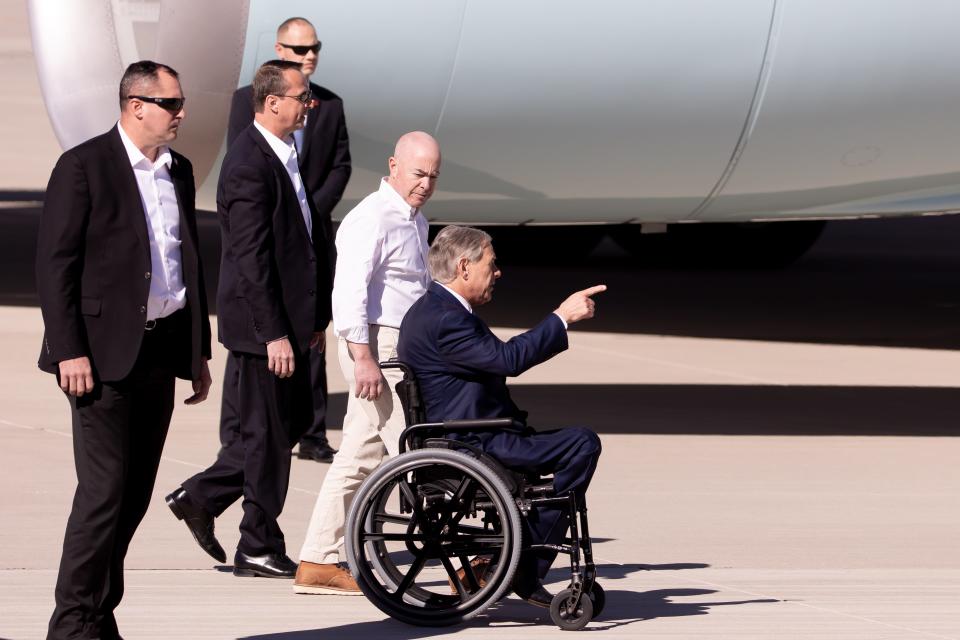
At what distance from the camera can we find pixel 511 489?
5250 mm

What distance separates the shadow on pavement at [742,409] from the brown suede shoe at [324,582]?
3.41m

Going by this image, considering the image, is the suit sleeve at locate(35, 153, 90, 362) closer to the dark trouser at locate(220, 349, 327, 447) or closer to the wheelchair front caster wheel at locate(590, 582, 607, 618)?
the wheelchair front caster wheel at locate(590, 582, 607, 618)

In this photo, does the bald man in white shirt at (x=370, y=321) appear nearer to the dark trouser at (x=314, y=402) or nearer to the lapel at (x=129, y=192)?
the dark trouser at (x=314, y=402)

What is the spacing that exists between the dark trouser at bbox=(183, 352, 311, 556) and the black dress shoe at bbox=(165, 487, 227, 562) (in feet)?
0.45

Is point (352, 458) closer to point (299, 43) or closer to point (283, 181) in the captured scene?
point (283, 181)

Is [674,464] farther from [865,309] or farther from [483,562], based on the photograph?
[865,309]

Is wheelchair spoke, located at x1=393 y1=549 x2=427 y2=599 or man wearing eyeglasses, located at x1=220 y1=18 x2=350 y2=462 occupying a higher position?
man wearing eyeglasses, located at x1=220 y1=18 x2=350 y2=462

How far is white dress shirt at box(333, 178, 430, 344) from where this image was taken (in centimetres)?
582

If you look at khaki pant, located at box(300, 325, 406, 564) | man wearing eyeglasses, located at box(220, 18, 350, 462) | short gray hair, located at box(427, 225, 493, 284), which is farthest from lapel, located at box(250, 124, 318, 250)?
man wearing eyeglasses, located at box(220, 18, 350, 462)

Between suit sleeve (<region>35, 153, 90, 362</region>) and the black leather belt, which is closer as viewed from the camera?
suit sleeve (<region>35, 153, 90, 362</region>)

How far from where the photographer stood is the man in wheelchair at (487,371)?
525cm

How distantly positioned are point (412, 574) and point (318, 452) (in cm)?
289

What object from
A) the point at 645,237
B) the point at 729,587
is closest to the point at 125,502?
the point at 729,587

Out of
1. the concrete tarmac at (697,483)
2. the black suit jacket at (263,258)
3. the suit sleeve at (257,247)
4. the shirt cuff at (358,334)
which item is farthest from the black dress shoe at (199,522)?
the shirt cuff at (358,334)
